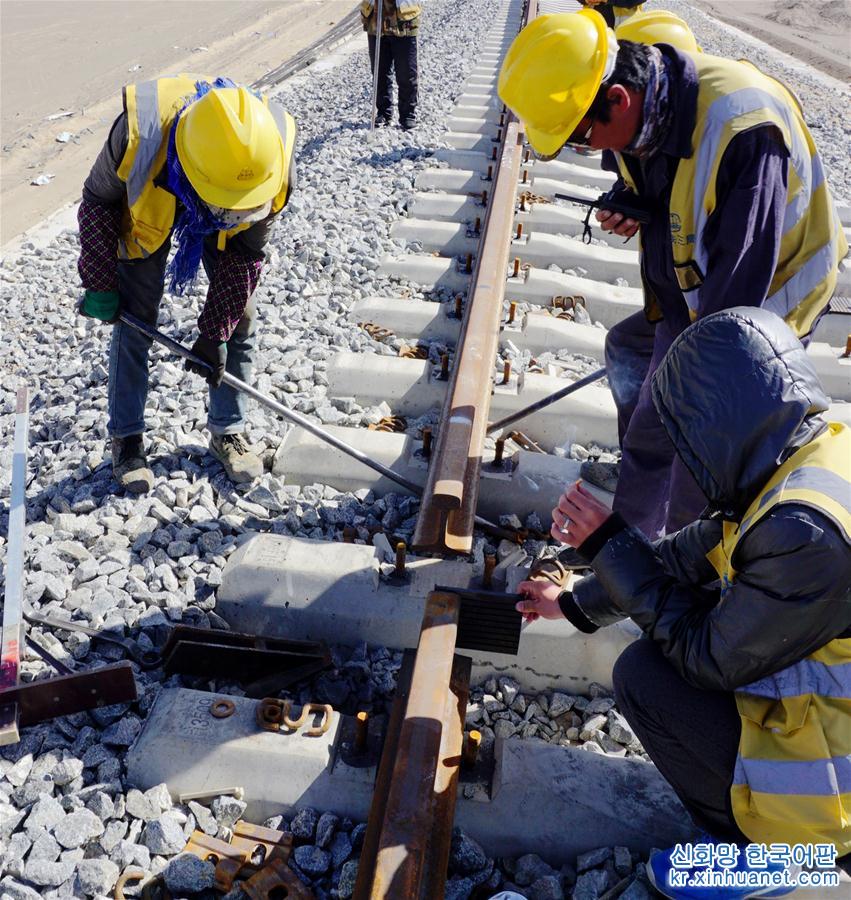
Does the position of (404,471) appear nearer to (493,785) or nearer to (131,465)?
(131,465)

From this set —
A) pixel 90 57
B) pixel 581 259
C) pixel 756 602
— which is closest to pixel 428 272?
pixel 581 259

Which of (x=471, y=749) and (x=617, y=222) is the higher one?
(x=617, y=222)

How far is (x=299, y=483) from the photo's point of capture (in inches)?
154

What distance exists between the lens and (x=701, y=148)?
2.66 m

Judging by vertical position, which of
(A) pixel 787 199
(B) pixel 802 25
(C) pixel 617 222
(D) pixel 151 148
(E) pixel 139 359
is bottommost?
(B) pixel 802 25

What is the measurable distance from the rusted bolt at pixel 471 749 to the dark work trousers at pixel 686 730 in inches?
16.6

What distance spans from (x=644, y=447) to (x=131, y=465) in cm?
215

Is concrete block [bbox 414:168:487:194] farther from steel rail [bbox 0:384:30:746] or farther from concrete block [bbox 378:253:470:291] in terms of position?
steel rail [bbox 0:384:30:746]

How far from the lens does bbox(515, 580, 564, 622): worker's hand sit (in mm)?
2766

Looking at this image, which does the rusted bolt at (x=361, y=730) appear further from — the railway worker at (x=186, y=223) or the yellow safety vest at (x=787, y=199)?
the yellow safety vest at (x=787, y=199)

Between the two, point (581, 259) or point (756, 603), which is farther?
point (581, 259)

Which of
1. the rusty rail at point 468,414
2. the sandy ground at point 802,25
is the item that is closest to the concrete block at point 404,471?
the rusty rail at point 468,414

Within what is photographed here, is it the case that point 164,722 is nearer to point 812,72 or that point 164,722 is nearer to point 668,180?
point 668,180

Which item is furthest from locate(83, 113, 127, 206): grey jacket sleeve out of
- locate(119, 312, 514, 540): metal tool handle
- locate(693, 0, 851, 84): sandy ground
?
locate(693, 0, 851, 84): sandy ground
